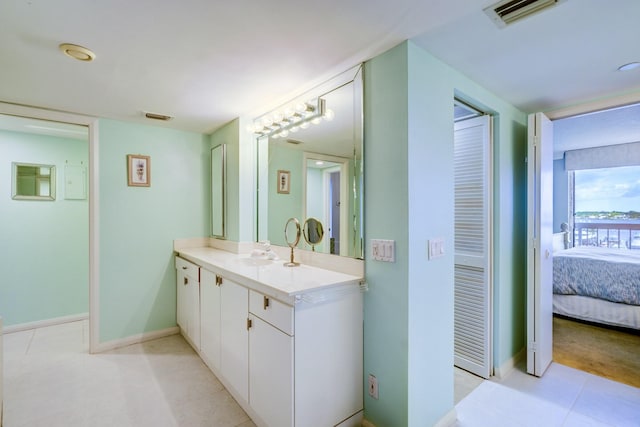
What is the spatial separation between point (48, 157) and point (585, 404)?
557 centimetres

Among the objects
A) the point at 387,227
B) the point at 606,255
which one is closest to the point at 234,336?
the point at 387,227

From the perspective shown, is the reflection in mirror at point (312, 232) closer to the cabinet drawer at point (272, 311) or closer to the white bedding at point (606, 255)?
the cabinet drawer at point (272, 311)

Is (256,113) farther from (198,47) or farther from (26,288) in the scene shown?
(26,288)

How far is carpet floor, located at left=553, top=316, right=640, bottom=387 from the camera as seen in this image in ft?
7.91

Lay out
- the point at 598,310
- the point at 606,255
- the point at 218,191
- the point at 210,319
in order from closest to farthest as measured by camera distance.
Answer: the point at 210,319, the point at 218,191, the point at 598,310, the point at 606,255

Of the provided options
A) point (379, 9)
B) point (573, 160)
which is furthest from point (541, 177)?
point (573, 160)

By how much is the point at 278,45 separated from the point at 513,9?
113 centimetres

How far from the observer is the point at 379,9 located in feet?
4.33

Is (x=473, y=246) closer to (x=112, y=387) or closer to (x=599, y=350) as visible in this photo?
(x=599, y=350)

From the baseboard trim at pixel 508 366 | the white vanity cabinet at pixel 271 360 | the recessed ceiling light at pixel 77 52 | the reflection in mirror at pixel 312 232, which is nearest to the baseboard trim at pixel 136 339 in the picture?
the white vanity cabinet at pixel 271 360

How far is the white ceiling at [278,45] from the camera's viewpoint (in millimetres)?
1329

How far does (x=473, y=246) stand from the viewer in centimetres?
239

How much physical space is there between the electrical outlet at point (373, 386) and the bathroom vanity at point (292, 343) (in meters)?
0.06

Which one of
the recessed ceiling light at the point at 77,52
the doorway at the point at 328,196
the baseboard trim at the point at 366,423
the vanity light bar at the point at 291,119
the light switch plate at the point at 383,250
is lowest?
the baseboard trim at the point at 366,423
